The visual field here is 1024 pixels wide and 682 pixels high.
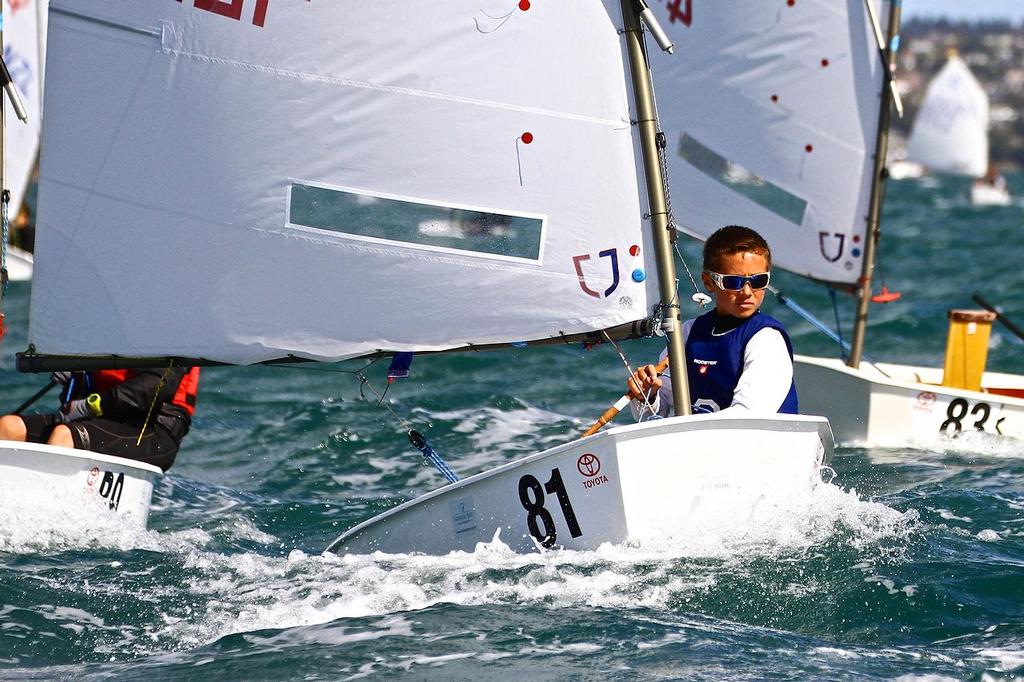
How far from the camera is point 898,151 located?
103875mm

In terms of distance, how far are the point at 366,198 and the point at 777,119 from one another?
4.13 m

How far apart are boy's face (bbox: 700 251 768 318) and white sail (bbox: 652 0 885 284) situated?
350cm

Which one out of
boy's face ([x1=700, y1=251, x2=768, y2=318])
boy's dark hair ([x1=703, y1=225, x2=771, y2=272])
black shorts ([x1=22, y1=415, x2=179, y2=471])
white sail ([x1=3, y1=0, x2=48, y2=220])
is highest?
white sail ([x1=3, y1=0, x2=48, y2=220])

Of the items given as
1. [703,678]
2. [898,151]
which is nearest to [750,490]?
[703,678]

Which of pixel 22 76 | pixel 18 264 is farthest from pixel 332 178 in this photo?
pixel 18 264

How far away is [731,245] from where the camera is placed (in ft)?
15.8

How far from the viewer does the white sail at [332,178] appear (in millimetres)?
4840

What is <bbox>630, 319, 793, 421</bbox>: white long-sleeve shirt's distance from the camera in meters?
4.68

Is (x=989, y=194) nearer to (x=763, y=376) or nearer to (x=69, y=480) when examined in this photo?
(x=763, y=376)

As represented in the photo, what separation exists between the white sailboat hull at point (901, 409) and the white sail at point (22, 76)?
861cm

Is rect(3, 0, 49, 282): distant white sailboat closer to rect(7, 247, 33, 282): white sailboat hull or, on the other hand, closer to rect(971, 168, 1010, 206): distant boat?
rect(7, 247, 33, 282): white sailboat hull

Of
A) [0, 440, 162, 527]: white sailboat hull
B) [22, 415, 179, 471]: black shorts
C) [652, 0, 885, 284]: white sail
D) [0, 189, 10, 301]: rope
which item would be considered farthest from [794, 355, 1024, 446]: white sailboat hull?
[0, 189, 10, 301]: rope

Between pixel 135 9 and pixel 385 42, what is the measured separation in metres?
0.90

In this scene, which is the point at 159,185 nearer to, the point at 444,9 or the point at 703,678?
the point at 444,9
